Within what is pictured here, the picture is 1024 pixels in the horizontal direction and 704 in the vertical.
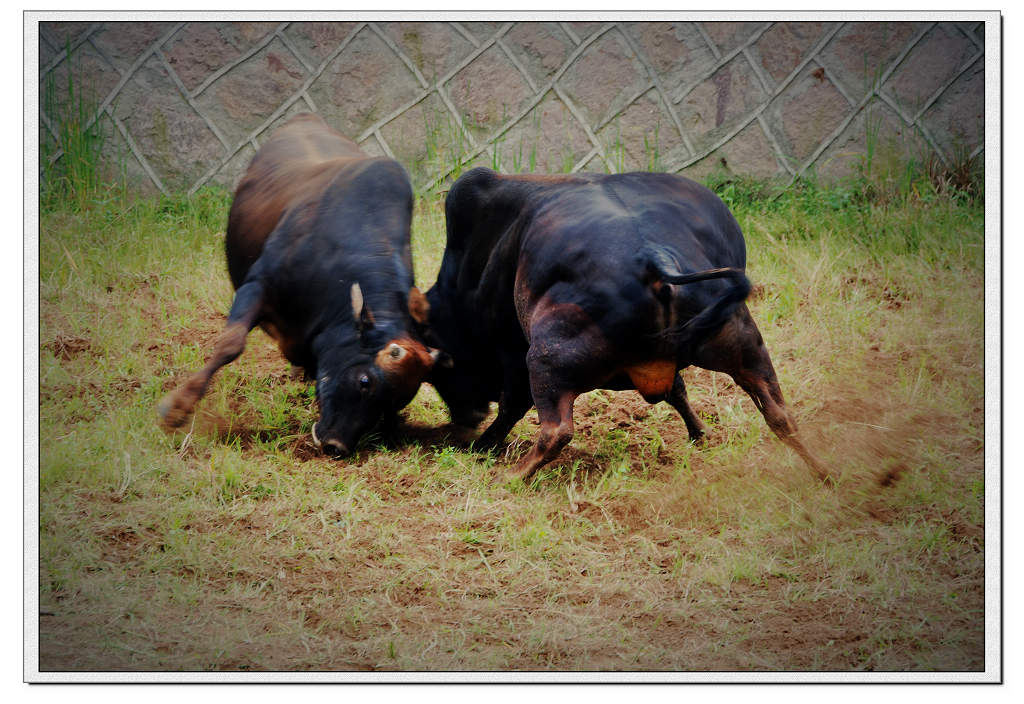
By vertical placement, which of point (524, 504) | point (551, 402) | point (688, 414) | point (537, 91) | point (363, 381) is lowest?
point (524, 504)

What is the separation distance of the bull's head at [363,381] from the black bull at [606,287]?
0.35 metres

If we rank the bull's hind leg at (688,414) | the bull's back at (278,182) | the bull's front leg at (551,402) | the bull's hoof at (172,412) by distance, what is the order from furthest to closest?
the bull's back at (278,182) → the bull's hind leg at (688,414) → the bull's hoof at (172,412) → the bull's front leg at (551,402)

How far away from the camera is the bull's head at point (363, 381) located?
163 inches

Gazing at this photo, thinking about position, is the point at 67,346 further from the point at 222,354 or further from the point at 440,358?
the point at 440,358

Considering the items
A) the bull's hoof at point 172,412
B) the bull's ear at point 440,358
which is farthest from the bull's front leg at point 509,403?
the bull's hoof at point 172,412

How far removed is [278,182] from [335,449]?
1566 mm

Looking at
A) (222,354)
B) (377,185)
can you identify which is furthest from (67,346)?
(377,185)

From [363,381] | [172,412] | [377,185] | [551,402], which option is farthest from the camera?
[377,185]

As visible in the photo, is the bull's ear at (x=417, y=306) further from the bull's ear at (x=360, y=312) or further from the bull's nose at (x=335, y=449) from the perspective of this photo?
the bull's nose at (x=335, y=449)

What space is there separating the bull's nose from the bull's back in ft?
3.93

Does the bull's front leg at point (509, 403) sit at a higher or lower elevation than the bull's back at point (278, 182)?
lower

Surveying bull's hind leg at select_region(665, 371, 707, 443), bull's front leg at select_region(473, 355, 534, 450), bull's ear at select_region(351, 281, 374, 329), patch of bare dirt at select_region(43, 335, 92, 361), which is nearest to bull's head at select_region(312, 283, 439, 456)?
bull's ear at select_region(351, 281, 374, 329)

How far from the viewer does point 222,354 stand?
4191mm

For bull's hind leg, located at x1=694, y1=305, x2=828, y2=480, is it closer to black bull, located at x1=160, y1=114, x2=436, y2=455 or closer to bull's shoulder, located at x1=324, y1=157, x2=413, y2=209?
black bull, located at x1=160, y1=114, x2=436, y2=455
